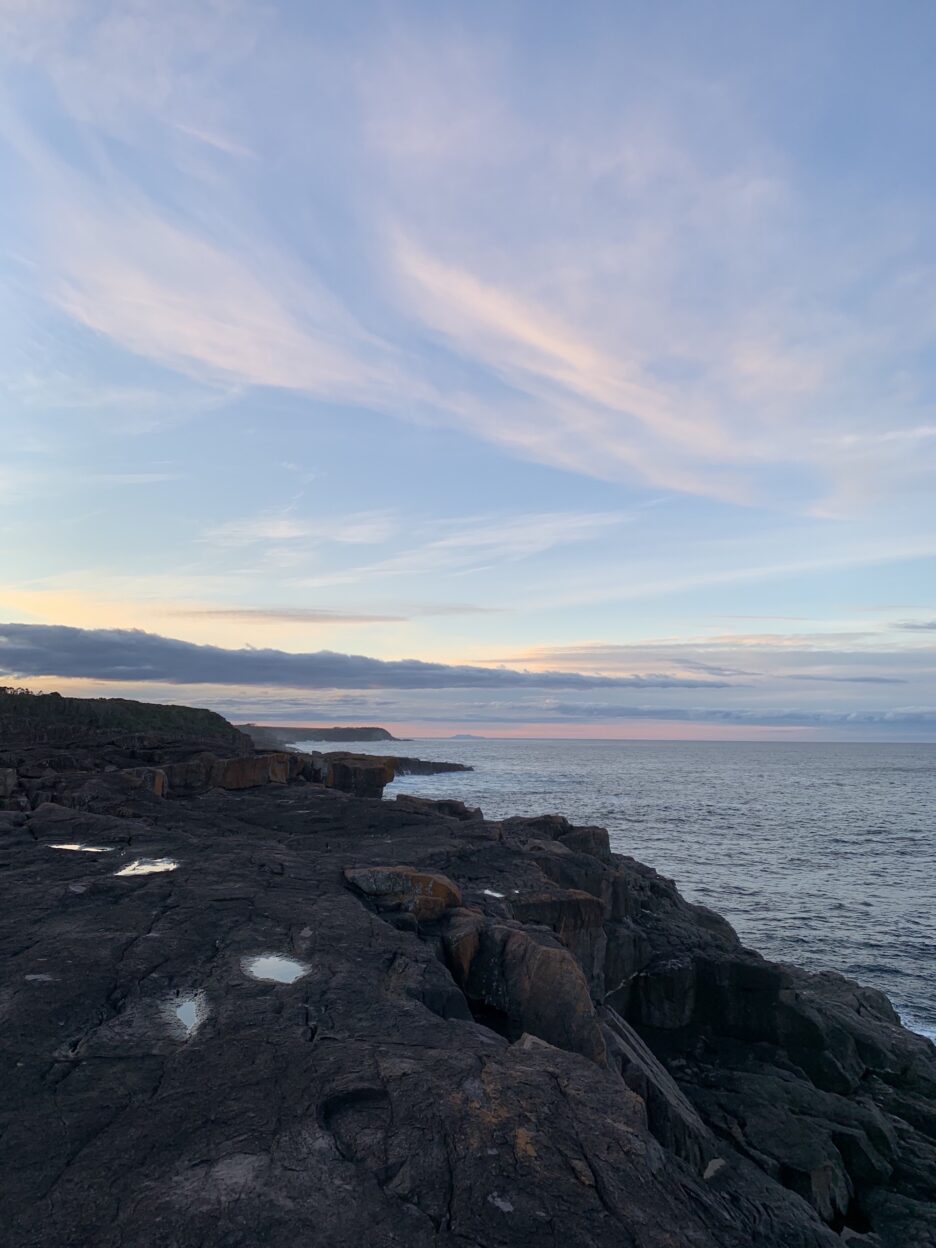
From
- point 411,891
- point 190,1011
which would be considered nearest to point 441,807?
point 411,891

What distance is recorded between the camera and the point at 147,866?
14.9 meters

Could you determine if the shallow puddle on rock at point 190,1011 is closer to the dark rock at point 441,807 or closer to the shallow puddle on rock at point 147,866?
the shallow puddle on rock at point 147,866

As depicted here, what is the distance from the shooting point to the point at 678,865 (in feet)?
146

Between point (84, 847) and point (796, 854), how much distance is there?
44.9m

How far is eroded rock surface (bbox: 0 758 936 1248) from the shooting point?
19.1 feet

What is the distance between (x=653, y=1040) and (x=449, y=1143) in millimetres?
12682

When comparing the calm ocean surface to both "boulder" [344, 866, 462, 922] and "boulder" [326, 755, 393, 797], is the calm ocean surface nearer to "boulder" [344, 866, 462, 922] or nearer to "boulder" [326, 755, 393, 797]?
"boulder" [326, 755, 393, 797]

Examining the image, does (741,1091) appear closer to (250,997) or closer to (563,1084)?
(563,1084)

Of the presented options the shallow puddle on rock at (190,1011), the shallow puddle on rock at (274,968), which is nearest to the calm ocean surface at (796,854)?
the shallow puddle on rock at (274,968)

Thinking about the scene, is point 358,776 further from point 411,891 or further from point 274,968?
point 274,968

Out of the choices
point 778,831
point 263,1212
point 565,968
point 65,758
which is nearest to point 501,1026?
point 565,968

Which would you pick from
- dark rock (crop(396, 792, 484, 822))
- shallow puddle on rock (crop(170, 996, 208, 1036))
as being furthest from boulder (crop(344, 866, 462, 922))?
dark rock (crop(396, 792, 484, 822))

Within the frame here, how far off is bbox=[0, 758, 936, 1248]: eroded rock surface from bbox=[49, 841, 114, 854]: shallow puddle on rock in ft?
0.79

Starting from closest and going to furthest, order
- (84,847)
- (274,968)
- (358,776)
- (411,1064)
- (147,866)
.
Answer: (411,1064) → (274,968) → (147,866) → (84,847) → (358,776)
